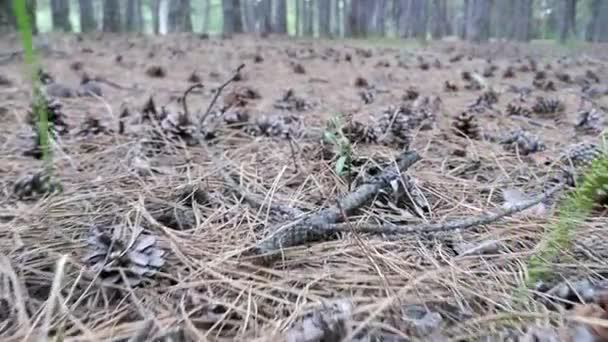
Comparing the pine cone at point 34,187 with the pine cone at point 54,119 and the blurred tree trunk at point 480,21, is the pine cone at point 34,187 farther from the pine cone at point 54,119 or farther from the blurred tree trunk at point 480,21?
the blurred tree trunk at point 480,21

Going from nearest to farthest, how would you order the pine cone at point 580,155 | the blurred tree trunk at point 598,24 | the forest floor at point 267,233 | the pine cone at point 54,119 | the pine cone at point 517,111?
the forest floor at point 267,233 → the pine cone at point 580,155 → the pine cone at point 54,119 → the pine cone at point 517,111 → the blurred tree trunk at point 598,24

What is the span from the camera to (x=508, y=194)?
4.17ft

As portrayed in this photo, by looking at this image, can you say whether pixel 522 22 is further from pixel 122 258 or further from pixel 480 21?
pixel 122 258

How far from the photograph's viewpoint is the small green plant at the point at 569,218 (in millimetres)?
844

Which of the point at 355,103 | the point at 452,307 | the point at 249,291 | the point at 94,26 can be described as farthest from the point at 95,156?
the point at 94,26

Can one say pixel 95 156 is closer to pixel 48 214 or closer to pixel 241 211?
pixel 48 214

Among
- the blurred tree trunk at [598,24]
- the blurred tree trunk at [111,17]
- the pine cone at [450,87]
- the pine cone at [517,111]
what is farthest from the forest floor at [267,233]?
the blurred tree trunk at [598,24]

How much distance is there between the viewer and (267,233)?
99 centimetres

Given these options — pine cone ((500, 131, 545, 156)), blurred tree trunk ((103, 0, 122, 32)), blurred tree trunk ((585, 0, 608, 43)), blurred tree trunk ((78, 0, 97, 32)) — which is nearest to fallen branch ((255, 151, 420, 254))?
pine cone ((500, 131, 545, 156))

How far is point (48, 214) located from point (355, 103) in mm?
1861

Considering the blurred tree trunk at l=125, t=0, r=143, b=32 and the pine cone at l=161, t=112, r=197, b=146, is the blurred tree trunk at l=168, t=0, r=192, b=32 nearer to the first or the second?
the blurred tree trunk at l=125, t=0, r=143, b=32

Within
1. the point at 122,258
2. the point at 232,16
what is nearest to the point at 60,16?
the point at 232,16

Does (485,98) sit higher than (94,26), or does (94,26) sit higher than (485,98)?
(94,26)

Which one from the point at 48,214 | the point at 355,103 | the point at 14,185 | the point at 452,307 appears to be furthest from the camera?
the point at 355,103
